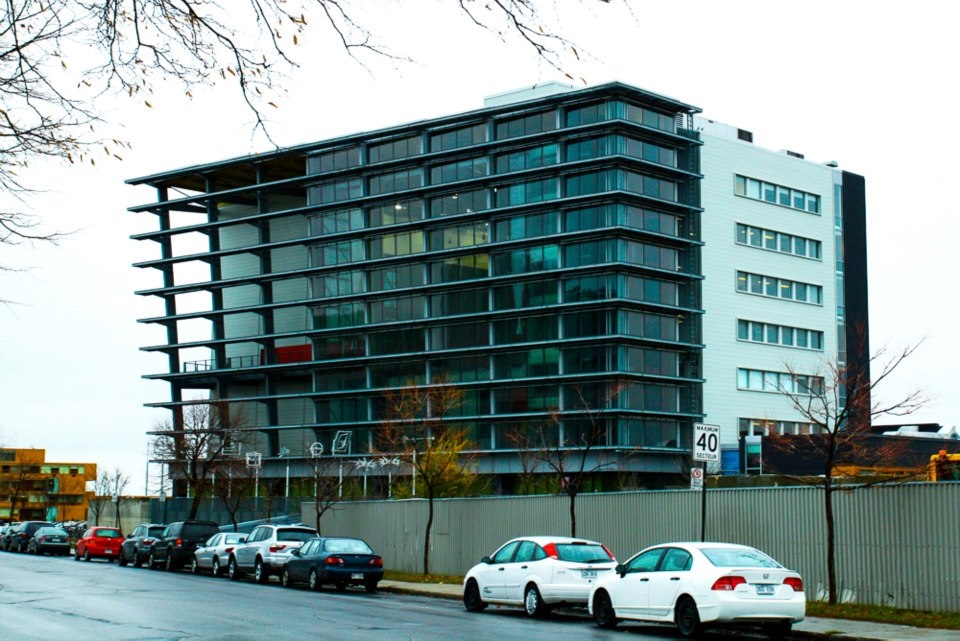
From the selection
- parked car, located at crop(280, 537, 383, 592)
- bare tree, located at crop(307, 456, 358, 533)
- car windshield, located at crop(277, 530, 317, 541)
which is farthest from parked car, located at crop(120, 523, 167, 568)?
parked car, located at crop(280, 537, 383, 592)

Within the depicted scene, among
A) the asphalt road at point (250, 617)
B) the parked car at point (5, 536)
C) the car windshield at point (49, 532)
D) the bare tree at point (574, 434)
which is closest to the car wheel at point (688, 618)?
the asphalt road at point (250, 617)

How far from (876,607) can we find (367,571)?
1407 cm

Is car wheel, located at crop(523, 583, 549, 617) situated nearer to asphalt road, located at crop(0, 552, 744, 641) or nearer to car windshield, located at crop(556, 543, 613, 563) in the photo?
asphalt road, located at crop(0, 552, 744, 641)

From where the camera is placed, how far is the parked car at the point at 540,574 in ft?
81.0

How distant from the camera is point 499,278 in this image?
8462 cm

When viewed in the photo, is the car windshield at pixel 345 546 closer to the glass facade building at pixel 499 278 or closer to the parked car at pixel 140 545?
the parked car at pixel 140 545

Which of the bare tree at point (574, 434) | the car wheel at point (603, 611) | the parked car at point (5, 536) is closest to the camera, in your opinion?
the car wheel at point (603, 611)

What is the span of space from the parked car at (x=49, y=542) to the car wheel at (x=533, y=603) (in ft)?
146

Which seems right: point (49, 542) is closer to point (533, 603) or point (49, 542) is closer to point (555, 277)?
point (555, 277)

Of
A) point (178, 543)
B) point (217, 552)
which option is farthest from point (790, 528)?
point (178, 543)

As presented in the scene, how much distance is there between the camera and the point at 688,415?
83.4 m

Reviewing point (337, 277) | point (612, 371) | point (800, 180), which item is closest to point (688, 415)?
point (612, 371)

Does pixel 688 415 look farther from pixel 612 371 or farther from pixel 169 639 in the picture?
pixel 169 639

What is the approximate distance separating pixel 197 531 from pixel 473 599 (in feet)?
74.3
